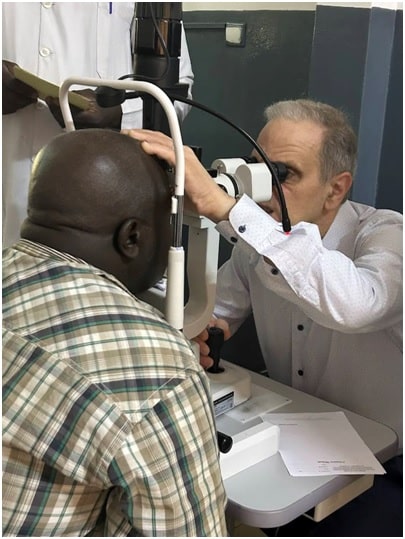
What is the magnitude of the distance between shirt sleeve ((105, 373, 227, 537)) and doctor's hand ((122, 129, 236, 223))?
353 millimetres

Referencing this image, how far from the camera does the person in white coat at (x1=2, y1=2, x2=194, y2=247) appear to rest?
1.69 meters

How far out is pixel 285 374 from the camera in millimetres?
1683

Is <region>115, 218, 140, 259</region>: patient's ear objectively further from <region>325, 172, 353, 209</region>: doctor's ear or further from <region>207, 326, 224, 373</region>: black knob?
<region>325, 172, 353, 209</region>: doctor's ear

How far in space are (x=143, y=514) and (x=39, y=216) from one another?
1.31 feet

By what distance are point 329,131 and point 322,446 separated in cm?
74

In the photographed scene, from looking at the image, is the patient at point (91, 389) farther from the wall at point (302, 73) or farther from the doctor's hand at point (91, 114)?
the wall at point (302, 73)

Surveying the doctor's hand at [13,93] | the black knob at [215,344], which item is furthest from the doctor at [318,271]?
the doctor's hand at [13,93]

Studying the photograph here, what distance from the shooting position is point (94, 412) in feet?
2.56

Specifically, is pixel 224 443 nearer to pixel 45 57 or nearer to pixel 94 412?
pixel 94 412

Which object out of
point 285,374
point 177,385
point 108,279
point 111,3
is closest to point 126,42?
point 111,3

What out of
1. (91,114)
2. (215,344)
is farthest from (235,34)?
(215,344)

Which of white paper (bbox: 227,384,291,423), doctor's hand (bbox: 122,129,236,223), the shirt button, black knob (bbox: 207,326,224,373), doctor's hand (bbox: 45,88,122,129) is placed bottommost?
white paper (bbox: 227,384,291,423)

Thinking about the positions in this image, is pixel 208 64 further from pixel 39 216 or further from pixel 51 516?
pixel 51 516

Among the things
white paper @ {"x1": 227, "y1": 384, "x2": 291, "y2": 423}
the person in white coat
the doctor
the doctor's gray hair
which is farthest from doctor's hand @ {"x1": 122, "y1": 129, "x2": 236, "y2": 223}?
the person in white coat
